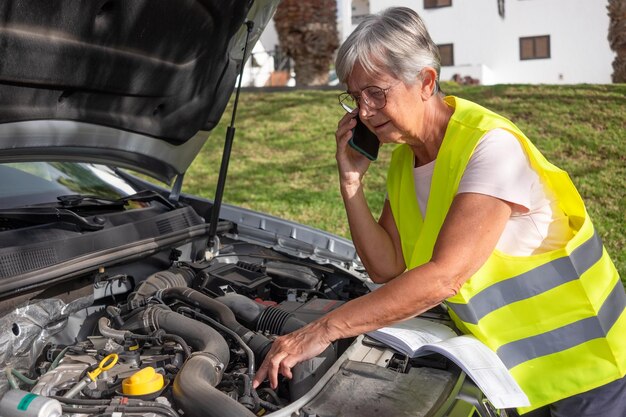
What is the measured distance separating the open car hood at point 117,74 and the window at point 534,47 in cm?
1848

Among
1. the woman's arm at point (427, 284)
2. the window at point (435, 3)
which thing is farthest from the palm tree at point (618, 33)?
the woman's arm at point (427, 284)

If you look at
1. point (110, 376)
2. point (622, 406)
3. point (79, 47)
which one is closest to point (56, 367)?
point (110, 376)

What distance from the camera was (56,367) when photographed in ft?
6.70

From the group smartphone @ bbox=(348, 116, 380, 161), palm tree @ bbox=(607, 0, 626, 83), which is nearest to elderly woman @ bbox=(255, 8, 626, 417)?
smartphone @ bbox=(348, 116, 380, 161)

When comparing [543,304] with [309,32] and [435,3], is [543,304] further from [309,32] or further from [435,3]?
[435,3]

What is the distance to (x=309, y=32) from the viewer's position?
11.8 metres

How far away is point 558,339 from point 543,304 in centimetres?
12

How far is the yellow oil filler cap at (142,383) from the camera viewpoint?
1.85 m

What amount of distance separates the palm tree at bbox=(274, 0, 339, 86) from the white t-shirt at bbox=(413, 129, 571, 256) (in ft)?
32.9

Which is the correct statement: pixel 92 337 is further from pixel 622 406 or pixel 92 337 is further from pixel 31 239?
pixel 622 406

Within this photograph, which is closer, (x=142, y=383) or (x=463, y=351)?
(x=142, y=383)

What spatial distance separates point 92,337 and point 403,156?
127 centimetres

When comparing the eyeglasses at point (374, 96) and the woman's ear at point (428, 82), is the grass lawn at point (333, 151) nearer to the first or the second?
the woman's ear at point (428, 82)

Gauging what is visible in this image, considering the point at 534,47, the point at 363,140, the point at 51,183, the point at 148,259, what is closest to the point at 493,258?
the point at 363,140
